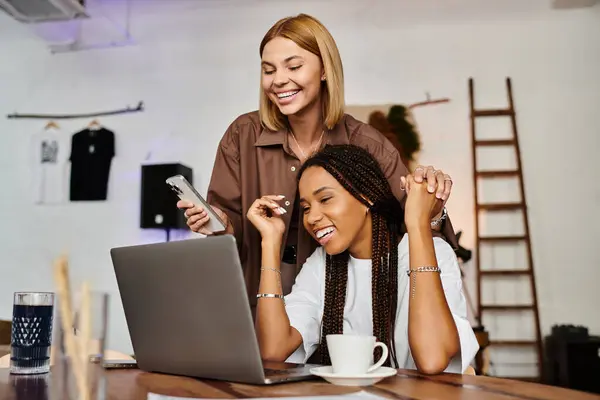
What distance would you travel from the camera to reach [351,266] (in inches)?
62.9

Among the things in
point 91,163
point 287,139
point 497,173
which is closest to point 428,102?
point 497,173

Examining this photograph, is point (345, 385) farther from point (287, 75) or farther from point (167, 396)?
point (287, 75)

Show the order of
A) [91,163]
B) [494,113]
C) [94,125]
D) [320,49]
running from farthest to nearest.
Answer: [94,125], [91,163], [494,113], [320,49]

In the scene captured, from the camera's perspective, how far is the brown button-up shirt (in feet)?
6.38

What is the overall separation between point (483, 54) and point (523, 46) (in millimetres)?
294

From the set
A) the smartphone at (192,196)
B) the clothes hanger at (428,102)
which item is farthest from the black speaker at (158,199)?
the smartphone at (192,196)

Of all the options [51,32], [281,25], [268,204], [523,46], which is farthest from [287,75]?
[51,32]

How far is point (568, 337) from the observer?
4.08 m

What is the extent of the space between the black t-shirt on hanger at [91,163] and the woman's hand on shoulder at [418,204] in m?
4.00

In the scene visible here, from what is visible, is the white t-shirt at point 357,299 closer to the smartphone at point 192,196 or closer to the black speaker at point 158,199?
the smartphone at point 192,196

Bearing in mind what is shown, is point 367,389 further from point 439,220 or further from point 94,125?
point 94,125

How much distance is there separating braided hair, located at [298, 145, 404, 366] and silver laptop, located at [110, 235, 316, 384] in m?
0.41

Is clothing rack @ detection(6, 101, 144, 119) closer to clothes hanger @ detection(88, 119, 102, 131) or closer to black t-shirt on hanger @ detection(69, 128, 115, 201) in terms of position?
clothes hanger @ detection(88, 119, 102, 131)

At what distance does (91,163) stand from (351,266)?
12.5 ft
